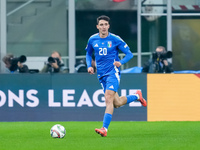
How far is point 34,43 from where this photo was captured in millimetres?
17656

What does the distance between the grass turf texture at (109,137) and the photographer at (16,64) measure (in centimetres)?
176

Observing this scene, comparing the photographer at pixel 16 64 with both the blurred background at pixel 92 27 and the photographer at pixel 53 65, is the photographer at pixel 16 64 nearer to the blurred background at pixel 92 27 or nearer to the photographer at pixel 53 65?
the photographer at pixel 53 65

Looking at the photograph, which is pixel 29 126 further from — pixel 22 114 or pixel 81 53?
pixel 81 53

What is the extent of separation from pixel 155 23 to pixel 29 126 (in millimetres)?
5774

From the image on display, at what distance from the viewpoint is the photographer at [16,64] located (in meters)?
15.1

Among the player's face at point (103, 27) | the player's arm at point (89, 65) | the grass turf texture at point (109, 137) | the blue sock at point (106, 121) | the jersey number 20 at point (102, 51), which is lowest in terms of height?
the grass turf texture at point (109, 137)

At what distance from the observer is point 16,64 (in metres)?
15.3

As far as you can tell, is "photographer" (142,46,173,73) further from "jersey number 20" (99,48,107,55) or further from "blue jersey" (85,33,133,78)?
"jersey number 20" (99,48,107,55)

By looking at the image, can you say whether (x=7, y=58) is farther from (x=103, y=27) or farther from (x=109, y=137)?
(x=109, y=137)

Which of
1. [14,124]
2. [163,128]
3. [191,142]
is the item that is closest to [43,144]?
[191,142]

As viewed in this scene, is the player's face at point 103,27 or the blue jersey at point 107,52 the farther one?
the blue jersey at point 107,52

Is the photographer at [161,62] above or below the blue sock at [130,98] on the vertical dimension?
above

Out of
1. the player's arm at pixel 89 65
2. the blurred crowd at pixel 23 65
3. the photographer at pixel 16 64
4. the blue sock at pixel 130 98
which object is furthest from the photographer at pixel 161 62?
the player's arm at pixel 89 65

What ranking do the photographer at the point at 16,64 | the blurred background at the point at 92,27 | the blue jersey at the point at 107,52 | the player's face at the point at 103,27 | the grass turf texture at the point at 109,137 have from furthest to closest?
the blurred background at the point at 92,27
the photographer at the point at 16,64
the blue jersey at the point at 107,52
the player's face at the point at 103,27
the grass turf texture at the point at 109,137
